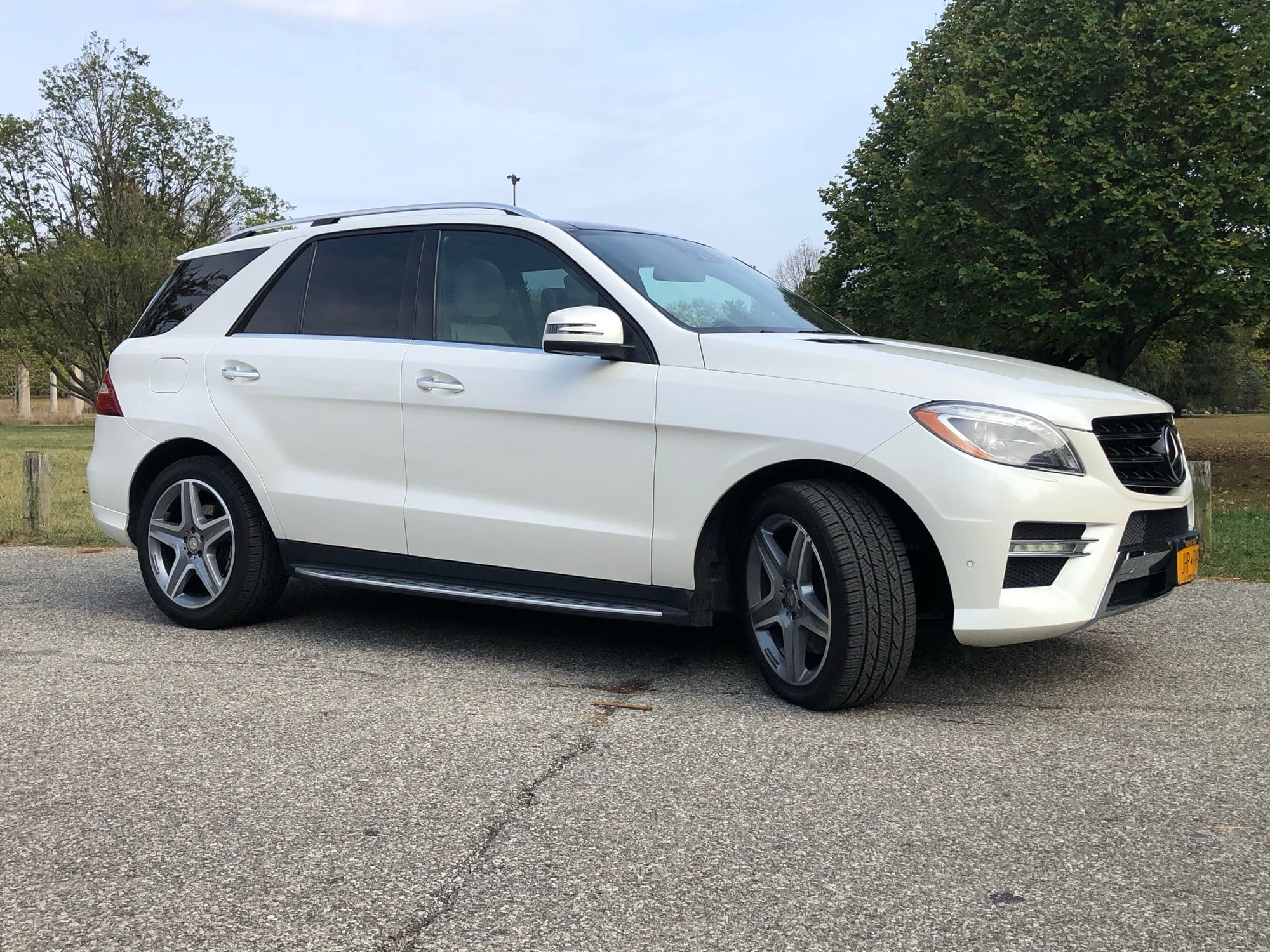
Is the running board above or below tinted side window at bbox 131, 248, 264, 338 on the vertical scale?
below

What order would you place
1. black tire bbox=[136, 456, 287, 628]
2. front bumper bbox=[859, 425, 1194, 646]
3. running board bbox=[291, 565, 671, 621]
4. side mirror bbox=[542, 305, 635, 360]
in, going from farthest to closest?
black tire bbox=[136, 456, 287, 628], running board bbox=[291, 565, 671, 621], side mirror bbox=[542, 305, 635, 360], front bumper bbox=[859, 425, 1194, 646]

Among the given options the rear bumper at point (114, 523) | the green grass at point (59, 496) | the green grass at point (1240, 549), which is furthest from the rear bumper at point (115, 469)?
the green grass at point (1240, 549)

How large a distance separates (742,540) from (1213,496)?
560 inches

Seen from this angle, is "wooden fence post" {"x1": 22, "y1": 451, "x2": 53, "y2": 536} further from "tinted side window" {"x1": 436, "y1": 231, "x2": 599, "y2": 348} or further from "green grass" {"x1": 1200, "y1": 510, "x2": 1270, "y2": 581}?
"green grass" {"x1": 1200, "y1": 510, "x2": 1270, "y2": 581}

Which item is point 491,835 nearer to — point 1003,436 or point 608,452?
point 608,452

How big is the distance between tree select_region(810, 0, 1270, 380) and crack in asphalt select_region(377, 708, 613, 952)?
16825 mm

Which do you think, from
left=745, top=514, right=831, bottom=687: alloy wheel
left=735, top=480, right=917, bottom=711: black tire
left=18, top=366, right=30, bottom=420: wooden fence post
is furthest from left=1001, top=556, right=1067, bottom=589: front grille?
left=18, top=366, right=30, bottom=420: wooden fence post

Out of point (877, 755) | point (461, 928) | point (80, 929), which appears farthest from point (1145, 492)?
point (80, 929)

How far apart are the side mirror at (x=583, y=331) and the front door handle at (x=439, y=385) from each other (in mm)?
543

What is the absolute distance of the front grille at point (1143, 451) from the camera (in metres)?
4.00

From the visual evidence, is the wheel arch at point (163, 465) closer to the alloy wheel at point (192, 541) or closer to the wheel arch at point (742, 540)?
the alloy wheel at point (192, 541)

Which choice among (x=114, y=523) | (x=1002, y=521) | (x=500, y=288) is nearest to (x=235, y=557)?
(x=114, y=523)

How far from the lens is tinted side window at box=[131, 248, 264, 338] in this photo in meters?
5.71

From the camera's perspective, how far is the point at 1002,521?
3762 mm
